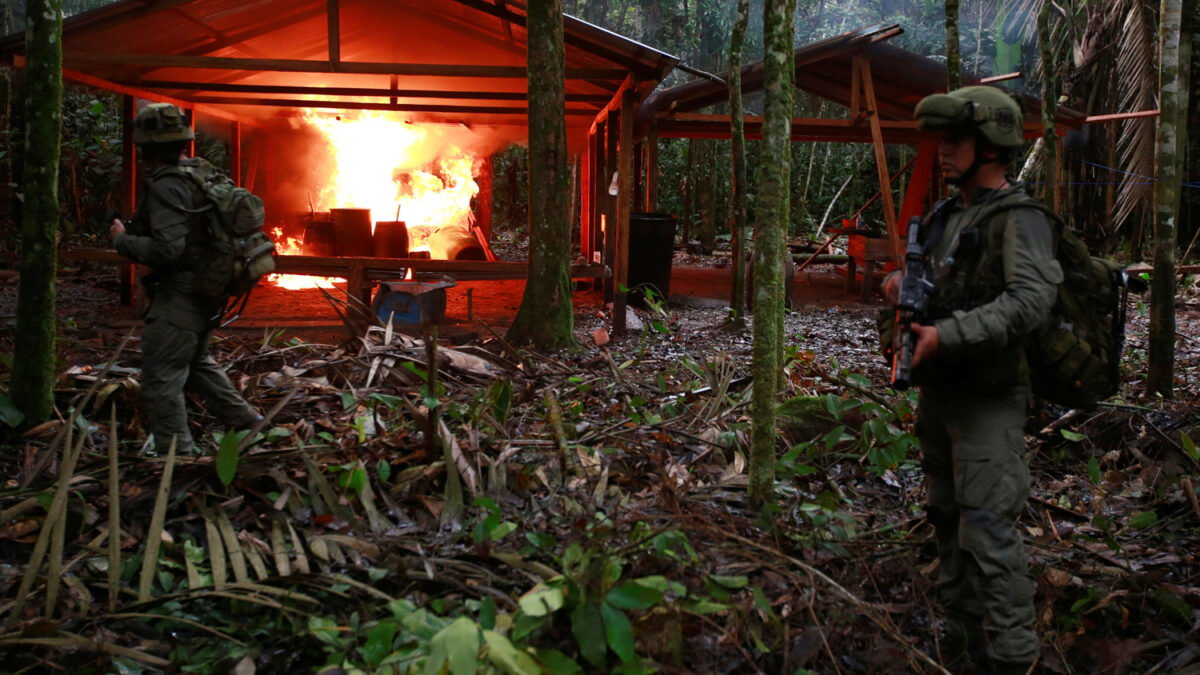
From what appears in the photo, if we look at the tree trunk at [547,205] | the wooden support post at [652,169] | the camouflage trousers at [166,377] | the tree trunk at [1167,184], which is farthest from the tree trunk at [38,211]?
the wooden support post at [652,169]

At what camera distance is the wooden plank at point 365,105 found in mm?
13000

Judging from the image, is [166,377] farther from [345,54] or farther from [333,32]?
[345,54]

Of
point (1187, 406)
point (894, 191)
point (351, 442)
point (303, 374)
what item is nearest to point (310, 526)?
point (351, 442)

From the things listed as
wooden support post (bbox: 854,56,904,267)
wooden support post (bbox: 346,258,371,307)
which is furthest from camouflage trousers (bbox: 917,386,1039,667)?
wooden support post (bbox: 854,56,904,267)

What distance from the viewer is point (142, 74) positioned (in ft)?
37.7

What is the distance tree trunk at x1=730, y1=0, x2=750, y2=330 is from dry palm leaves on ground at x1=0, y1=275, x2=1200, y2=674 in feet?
13.5

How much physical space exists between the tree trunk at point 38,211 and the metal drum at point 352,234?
879 centimetres

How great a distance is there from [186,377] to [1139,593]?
4.61 metres

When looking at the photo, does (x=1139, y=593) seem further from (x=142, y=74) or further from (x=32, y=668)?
(x=142, y=74)

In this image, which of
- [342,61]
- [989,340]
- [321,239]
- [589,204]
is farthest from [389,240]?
[989,340]

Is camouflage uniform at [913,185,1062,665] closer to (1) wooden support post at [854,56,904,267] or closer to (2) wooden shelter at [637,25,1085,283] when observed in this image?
(1) wooden support post at [854,56,904,267]

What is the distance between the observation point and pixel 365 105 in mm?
13195

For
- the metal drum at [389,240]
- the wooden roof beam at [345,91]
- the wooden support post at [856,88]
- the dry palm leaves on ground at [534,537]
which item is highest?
the wooden support post at [856,88]

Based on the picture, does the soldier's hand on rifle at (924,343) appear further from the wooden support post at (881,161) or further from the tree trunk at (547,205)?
the wooden support post at (881,161)
